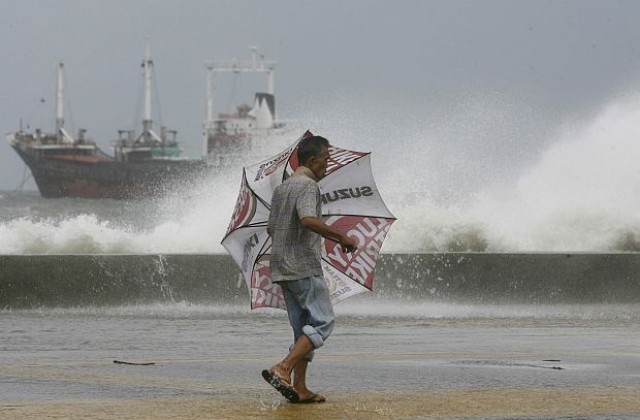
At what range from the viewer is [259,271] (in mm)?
7770

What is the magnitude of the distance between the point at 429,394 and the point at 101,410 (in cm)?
173

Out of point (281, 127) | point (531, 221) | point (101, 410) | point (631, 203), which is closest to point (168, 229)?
point (531, 221)

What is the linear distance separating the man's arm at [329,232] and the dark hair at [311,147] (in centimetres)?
37

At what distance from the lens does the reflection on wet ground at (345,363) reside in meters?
7.01

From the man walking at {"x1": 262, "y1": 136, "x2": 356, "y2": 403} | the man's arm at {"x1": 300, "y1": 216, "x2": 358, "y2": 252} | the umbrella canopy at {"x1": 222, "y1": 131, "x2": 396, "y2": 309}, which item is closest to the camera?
the man's arm at {"x1": 300, "y1": 216, "x2": 358, "y2": 252}

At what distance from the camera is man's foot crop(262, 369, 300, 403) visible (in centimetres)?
705

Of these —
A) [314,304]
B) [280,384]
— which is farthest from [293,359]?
[314,304]

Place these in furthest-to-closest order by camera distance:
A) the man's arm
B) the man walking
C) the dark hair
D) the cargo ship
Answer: the cargo ship
the dark hair
the man walking
the man's arm

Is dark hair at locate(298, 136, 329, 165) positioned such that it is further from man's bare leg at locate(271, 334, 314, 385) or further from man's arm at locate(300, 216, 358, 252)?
man's bare leg at locate(271, 334, 314, 385)

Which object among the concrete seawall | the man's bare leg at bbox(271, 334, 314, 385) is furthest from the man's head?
the concrete seawall

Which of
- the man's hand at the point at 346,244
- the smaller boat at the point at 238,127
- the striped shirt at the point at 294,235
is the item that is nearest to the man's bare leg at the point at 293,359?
the striped shirt at the point at 294,235

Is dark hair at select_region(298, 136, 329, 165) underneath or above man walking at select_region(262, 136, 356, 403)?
above

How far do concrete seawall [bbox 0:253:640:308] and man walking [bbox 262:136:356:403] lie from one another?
6097 mm

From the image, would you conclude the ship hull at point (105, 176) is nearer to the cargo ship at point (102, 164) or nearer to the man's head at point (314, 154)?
the cargo ship at point (102, 164)
